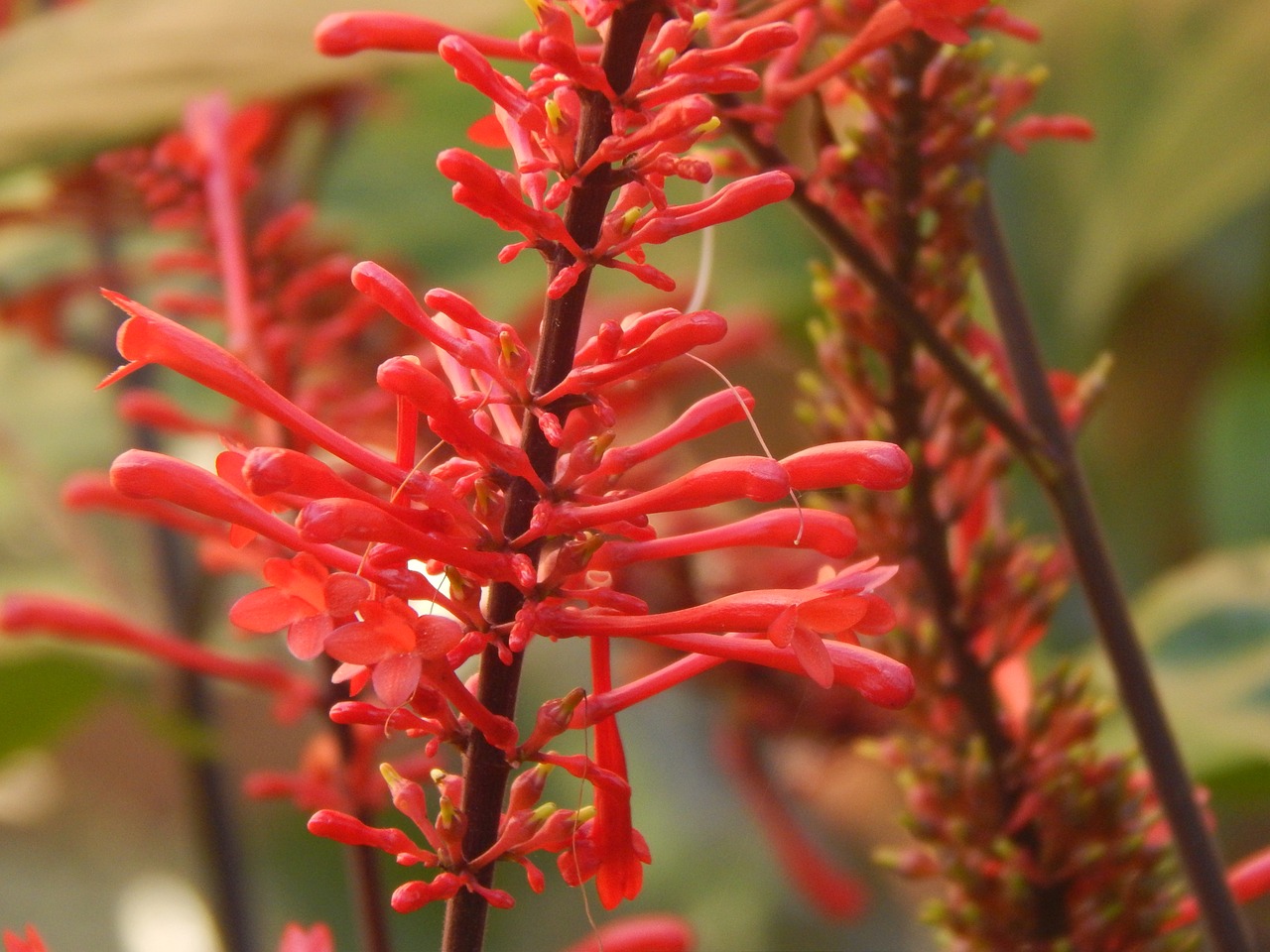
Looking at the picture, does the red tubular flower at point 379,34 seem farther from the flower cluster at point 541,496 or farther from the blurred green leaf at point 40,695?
the blurred green leaf at point 40,695

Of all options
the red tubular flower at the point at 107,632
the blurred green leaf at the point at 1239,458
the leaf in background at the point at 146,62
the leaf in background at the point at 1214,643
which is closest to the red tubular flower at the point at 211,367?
the red tubular flower at the point at 107,632

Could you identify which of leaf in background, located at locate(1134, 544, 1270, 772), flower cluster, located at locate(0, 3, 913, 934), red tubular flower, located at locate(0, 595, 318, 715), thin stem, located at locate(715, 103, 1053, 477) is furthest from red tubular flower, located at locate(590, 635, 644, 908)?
leaf in background, located at locate(1134, 544, 1270, 772)

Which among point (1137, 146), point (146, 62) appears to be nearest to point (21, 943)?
point (146, 62)

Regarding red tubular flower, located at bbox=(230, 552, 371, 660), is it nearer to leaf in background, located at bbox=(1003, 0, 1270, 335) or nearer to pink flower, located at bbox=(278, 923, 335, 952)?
pink flower, located at bbox=(278, 923, 335, 952)

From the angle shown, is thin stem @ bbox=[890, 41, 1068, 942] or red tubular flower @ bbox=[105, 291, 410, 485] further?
thin stem @ bbox=[890, 41, 1068, 942]

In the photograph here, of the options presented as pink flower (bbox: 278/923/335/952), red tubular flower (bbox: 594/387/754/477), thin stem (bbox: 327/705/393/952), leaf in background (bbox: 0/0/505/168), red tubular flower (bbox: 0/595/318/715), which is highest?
leaf in background (bbox: 0/0/505/168)

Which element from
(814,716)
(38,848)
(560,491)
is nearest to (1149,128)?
(814,716)

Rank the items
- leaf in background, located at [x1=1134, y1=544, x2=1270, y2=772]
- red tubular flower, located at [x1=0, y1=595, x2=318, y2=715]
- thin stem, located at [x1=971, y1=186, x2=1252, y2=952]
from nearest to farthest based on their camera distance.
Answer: thin stem, located at [x1=971, y1=186, x2=1252, y2=952] → red tubular flower, located at [x1=0, y1=595, x2=318, y2=715] → leaf in background, located at [x1=1134, y1=544, x2=1270, y2=772]
